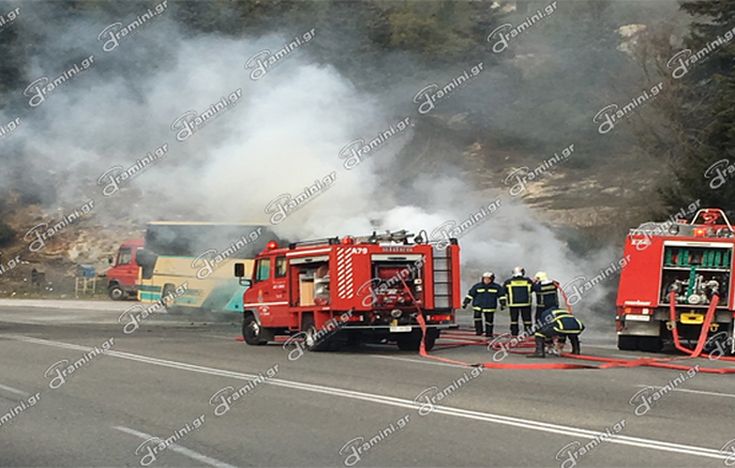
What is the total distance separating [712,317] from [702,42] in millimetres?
17488

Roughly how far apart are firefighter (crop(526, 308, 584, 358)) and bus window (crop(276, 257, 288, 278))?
5.25 m

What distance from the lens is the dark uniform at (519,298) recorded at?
22.4m

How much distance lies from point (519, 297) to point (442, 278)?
271cm

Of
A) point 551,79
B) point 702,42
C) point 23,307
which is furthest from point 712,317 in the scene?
point 551,79

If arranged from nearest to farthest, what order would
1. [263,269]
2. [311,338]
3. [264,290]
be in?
1. [311,338]
2. [264,290]
3. [263,269]

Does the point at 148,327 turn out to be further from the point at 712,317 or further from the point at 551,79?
the point at 551,79

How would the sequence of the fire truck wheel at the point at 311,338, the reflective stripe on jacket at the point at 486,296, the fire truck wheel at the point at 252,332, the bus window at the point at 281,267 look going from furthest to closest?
the reflective stripe on jacket at the point at 486,296
the fire truck wheel at the point at 252,332
the bus window at the point at 281,267
the fire truck wheel at the point at 311,338

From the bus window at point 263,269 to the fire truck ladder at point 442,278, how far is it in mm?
3614

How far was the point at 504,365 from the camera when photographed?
1672 centimetres

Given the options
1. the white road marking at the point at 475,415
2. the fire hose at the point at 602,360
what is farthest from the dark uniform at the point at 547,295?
the white road marking at the point at 475,415

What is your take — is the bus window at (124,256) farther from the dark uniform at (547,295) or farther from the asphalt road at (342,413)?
the dark uniform at (547,295)

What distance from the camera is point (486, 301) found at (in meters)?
23.5

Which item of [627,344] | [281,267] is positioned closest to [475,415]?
[281,267]

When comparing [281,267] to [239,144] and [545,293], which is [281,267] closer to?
[545,293]
